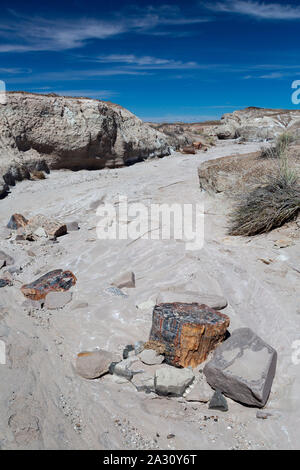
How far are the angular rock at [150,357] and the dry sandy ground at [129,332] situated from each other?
0.78 feet

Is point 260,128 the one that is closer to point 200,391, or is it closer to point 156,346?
point 156,346

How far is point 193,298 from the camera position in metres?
3.32

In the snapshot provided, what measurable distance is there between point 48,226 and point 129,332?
2.97 m

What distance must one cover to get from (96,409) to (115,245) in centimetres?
276

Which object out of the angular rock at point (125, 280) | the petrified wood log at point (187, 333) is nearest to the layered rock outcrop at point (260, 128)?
the angular rock at point (125, 280)

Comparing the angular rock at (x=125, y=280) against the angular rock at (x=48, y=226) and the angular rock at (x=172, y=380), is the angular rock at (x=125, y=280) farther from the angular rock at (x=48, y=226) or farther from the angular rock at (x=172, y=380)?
the angular rock at (x=48, y=226)

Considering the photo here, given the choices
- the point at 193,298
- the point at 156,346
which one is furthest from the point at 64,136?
the point at 156,346

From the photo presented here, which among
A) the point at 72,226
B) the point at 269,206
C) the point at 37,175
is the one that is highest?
the point at 269,206

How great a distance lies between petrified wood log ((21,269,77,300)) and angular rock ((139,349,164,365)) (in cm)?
145

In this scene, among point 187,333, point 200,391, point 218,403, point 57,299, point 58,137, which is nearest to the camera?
point 218,403

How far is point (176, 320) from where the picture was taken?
9.35 feet

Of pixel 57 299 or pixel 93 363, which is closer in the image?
pixel 93 363

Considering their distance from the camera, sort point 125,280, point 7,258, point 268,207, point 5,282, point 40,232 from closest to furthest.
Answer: point 125,280 < point 5,282 < point 268,207 < point 7,258 < point 40,232

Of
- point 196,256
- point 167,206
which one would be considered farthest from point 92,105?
point 196,256
